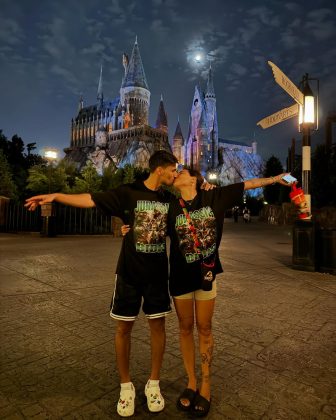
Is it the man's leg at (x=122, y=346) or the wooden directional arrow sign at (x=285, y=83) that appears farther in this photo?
the wooden directional arrow sign at (x=285, y=83)

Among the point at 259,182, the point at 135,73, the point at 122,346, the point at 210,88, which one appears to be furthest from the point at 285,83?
the point at 210,88

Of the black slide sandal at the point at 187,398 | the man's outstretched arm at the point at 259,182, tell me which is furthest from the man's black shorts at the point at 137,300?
the man's outstretched arm at the point at 259,182

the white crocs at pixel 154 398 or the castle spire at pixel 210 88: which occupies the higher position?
the castle spire at pixel 210 88

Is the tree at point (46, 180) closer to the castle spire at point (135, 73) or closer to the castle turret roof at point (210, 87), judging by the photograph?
the castle spire at point (135, 73)

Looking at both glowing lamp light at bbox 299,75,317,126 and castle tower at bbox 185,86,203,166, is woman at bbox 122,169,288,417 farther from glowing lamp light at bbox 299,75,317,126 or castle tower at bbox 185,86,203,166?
castle tower at bbox 185,86,203,166

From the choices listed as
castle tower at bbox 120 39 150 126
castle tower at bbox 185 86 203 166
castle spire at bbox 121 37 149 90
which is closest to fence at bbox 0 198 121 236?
castle tower at bbox 185 86 203 166

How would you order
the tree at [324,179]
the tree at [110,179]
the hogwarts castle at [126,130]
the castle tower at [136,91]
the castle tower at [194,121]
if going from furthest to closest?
the castle tower at [194,121] < the castle tower at [136,91] < the hogwarts castle at [126,130] < the tree at [324,179] < the tree at [110,179]

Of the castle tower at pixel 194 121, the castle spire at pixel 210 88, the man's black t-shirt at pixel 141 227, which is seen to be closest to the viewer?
the man's black t-shirt at pixel 141 227

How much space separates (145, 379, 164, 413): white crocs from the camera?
2436 millimetres

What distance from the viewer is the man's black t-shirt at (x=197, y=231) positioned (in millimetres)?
2518

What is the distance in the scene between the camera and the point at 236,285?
649cm

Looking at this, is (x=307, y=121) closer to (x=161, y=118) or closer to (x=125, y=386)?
(x=125, y=386)

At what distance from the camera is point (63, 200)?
2541 millimetres

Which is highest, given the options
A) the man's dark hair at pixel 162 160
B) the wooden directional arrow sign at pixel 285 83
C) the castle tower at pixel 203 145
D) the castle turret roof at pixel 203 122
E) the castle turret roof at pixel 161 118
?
the castle turret roof at pixel 161 118
